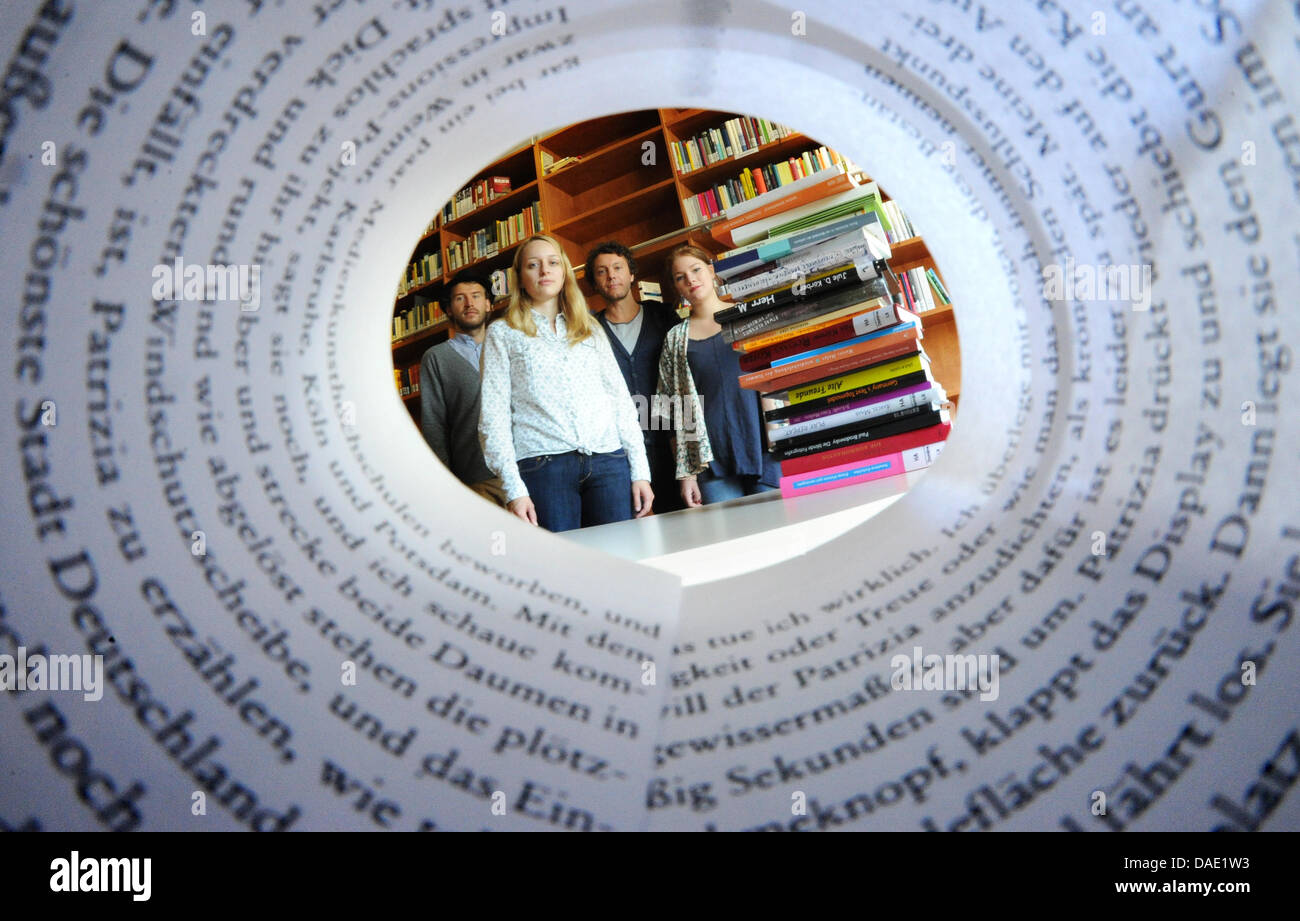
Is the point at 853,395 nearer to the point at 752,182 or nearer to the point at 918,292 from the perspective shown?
the point at 918,292

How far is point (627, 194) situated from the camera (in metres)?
3.81

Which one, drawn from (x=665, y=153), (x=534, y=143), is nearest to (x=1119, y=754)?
(x=665, y=153)

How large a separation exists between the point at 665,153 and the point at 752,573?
11.1 ft

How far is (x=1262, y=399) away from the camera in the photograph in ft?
1.38

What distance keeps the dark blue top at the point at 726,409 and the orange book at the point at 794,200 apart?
395 millimetres

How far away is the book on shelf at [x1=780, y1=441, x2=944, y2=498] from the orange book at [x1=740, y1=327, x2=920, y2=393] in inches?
8.6

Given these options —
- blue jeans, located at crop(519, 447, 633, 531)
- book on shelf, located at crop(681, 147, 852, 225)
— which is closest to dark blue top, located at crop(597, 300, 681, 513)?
blue jeans, located at crop(519, 447, 633, 531)

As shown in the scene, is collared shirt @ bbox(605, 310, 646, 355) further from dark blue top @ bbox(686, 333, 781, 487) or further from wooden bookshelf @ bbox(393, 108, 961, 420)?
wooden bookshelf @ bbox(393, 108, 961, 420)

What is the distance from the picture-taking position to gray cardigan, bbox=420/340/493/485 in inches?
91.2

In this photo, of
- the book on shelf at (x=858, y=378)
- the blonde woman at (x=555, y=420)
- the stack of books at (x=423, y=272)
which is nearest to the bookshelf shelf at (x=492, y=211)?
the stack of books at (x=423, y=272)

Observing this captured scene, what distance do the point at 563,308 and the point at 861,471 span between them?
883mm

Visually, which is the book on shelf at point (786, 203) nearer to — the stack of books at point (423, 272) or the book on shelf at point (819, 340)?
the book on shelf at point (819, 340)

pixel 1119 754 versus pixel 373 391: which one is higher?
pixel 373 391

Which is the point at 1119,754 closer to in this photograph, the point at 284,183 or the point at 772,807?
the point at 772,807
